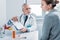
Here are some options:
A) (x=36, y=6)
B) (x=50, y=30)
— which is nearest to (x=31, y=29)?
(x=50, y=30)

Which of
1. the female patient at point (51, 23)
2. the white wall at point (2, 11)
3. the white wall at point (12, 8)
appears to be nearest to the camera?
the female patient at point (51, 23)

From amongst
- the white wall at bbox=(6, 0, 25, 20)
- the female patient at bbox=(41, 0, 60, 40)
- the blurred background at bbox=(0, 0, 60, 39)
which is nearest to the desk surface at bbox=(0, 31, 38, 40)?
the female patient at bbox=(41, 0, 60, 40)

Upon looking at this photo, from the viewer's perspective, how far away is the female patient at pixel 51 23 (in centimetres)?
145

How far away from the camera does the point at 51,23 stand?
57.2 inches

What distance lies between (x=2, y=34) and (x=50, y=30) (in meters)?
0.67

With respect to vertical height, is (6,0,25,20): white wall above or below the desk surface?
above

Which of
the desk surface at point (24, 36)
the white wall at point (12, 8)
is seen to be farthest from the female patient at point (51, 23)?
the white wall at point (12, 8)

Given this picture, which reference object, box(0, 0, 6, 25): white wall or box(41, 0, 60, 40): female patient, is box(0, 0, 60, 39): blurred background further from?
box(41, 0, 60, 40): female patient

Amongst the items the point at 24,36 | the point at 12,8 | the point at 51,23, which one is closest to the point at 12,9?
the point at 12,8

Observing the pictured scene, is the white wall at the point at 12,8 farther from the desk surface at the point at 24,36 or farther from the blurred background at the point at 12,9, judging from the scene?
the desk surface at the point at 24,36

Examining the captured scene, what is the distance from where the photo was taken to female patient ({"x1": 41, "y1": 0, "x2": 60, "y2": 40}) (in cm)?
145

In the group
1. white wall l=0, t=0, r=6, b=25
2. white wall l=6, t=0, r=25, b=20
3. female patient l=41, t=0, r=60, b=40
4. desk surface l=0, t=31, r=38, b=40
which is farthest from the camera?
white wall l=6, t=0, r=25, b=20

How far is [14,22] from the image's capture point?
2023 mm

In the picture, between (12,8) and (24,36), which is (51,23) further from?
(12,8)
